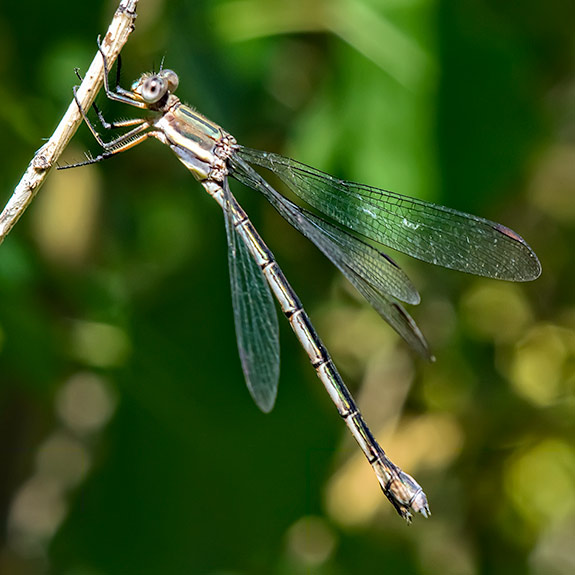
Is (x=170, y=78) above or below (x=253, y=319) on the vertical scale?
above

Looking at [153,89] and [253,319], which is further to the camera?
[253,319]

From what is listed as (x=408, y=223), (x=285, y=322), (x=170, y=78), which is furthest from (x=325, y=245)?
(x=170, y=78)

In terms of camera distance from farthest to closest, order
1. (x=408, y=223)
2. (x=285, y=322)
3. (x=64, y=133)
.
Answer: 1. (x=285, y=322)
2. (x=408, y=223)
3. (x=64, y=133)

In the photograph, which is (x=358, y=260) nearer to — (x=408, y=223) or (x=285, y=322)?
(x=408, y=223)

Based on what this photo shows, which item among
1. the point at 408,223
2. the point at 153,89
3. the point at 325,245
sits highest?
the point at 153,89

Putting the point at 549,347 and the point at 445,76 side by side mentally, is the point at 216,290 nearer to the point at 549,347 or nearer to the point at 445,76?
the point at 445,76

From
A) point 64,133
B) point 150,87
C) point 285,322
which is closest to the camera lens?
point 64,133

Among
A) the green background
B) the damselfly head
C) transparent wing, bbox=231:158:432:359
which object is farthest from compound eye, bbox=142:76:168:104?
the green background
